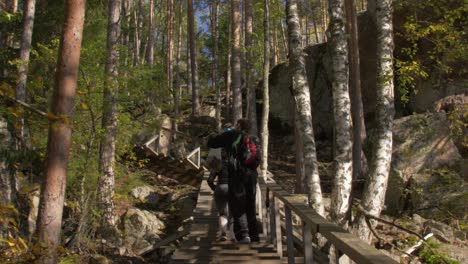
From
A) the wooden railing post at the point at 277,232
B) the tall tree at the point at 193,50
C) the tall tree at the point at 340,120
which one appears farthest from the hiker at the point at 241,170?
the tall tree at the point at 193,50

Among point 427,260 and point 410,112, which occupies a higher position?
point 410,112

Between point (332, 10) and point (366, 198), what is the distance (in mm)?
3423

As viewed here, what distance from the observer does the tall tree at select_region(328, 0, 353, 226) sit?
7.05 m

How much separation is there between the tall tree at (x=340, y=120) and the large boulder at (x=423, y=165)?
17.1 feet

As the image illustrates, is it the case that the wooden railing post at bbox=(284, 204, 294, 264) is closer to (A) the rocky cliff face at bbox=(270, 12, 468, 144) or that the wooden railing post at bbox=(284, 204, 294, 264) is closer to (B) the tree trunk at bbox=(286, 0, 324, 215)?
(B) the tree trunk at bbox=(286, 0, 324, 215)

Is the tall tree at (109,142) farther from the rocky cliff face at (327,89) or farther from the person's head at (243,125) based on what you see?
the rocky cliff face at (327,89)

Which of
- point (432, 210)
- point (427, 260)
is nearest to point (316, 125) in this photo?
point (432, 210)

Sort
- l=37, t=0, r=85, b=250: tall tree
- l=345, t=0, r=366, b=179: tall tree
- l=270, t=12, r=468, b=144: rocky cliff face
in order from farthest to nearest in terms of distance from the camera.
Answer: l=270, t=12, r=468, b=144: rocky cliff face
l=345, t=0, r=366, b=179: tall tree
l=37, t=0, r=85, b=250: tall tree

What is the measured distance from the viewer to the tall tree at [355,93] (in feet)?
50.9

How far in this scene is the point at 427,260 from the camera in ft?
28.2

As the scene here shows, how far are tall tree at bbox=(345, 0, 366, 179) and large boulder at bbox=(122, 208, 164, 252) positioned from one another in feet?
24.7

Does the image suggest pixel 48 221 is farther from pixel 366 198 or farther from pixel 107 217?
pixel 107 217

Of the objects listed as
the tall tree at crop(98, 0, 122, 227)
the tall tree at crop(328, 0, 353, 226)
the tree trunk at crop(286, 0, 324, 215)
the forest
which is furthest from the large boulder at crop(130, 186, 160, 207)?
the tall tree at crop(328, 0, 353, 226)

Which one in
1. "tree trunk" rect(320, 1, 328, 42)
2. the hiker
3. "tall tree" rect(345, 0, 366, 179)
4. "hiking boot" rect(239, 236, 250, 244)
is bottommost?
"hiking boot" rect(239, 236, 250, 244)
